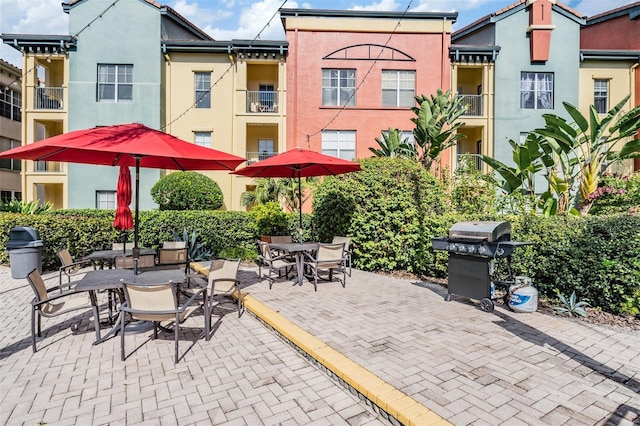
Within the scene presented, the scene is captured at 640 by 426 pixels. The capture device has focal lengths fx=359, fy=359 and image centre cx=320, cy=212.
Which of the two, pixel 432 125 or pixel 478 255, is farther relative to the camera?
pixel 432 125

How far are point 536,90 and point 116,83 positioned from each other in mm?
22816

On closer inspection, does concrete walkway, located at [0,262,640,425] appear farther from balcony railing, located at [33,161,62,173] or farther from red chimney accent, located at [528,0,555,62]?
red chimney accent, located at [528,0,555,62]

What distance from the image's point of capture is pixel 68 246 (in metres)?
9.86

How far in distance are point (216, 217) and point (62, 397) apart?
8.57 m

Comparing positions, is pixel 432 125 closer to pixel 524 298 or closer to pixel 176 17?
pixel 524 298

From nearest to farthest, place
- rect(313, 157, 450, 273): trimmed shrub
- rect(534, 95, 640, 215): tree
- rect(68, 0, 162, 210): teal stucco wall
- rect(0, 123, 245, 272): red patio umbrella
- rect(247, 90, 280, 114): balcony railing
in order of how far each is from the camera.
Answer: rect(0, 123, 245, 272): red patio umbrella, rect(534, 95, 640, 215): tree, rect(313, 157, 450, 273): trimmed shrub, rect(68, 0, 162, 210): teal stucco wall, rect(247, 90, 280, 114): balcony railing

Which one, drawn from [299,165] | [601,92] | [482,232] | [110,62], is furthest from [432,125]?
[110,62]

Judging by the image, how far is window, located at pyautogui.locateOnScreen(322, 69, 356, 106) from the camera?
65.0 ft

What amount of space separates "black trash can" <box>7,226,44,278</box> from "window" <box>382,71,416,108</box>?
659 inches

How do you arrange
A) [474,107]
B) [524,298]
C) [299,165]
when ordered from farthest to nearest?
[474,107] → [299,165] → [524,298]

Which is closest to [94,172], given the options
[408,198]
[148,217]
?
[148,217]

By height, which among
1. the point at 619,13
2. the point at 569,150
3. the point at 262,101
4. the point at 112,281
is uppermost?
the point at 619,13

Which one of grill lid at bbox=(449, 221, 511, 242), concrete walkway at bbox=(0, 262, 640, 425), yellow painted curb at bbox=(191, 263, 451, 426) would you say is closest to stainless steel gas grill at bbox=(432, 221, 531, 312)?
grill lid at bbox=(449, 221, 511, 242)

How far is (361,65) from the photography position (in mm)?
19781
